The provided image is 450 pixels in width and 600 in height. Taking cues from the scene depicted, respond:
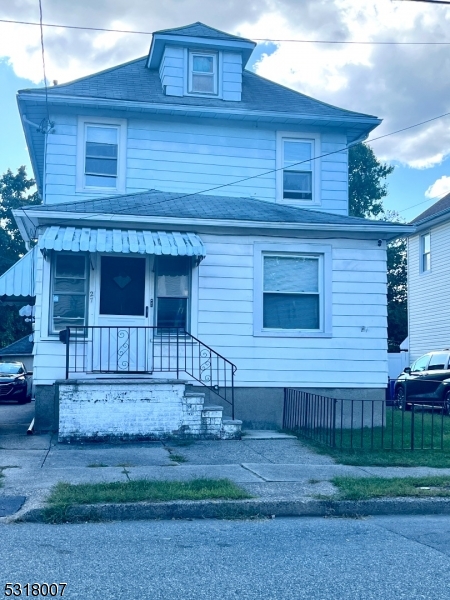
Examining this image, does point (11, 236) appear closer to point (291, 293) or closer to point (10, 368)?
point (10, 368)

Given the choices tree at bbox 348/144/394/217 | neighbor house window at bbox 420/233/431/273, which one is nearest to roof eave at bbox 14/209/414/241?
neighbor house window at bbox 420/233/431/273

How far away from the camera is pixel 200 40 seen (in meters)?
15.3

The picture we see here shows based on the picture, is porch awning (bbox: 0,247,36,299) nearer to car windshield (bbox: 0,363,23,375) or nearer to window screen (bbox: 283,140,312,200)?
window screen (bbox: 283,140,312,200)

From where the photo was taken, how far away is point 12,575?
4918 mm

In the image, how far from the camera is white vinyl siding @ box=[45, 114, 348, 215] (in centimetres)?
1447

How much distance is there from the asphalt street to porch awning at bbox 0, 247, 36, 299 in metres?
7.57

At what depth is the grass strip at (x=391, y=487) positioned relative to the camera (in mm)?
7555

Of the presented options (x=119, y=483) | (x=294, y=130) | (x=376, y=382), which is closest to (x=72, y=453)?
(x=119, y=483)

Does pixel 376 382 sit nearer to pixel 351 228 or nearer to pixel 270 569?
pixel 351 228

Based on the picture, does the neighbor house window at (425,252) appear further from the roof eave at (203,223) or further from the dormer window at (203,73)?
the dormer window at (203,73)

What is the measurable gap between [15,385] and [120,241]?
1182cm

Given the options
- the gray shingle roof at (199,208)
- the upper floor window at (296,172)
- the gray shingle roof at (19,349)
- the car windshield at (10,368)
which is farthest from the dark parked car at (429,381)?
the gray shingle roof at (19,349)

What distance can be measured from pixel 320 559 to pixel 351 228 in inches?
339

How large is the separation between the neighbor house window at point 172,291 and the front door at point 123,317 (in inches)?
9.3
